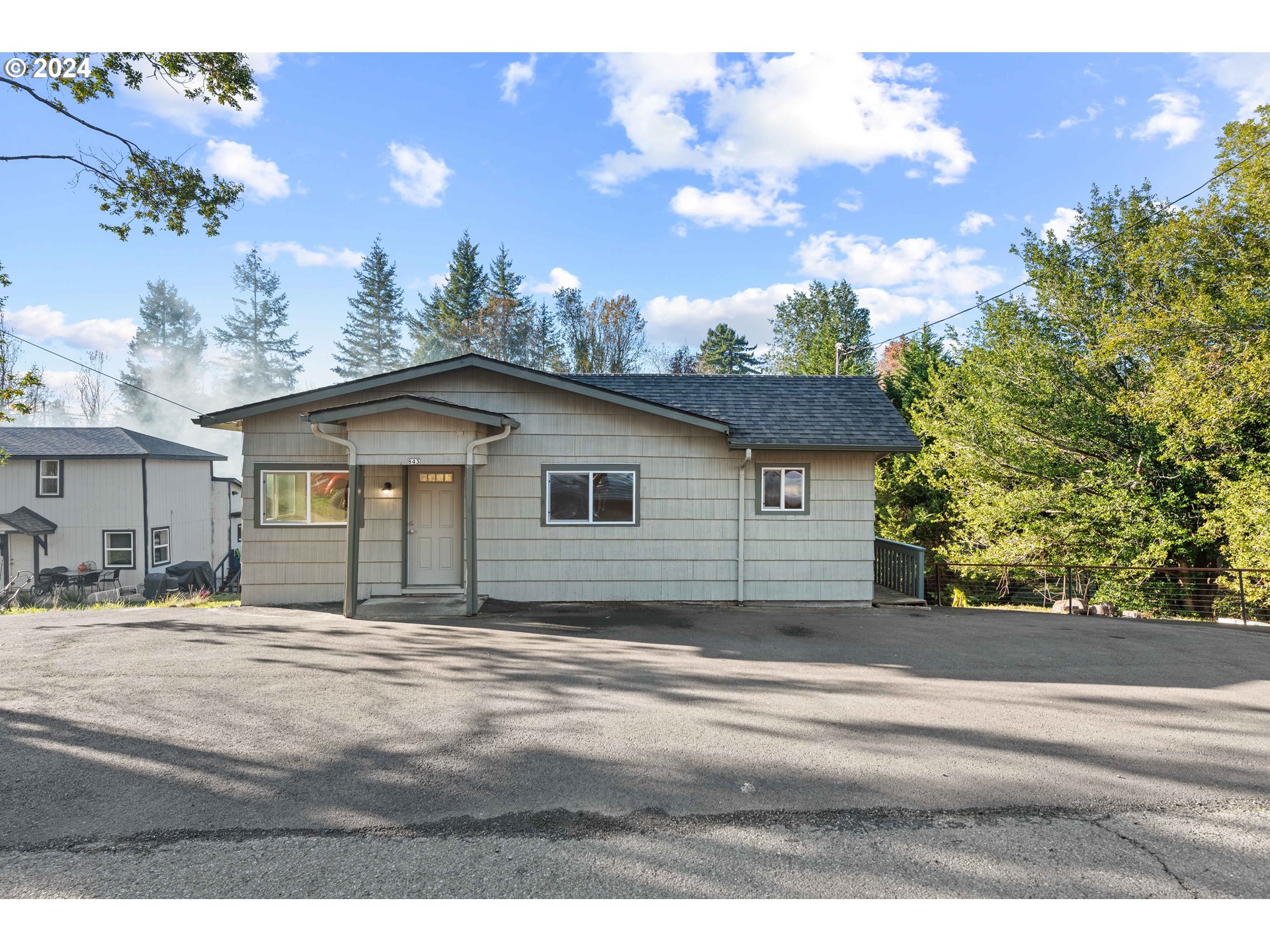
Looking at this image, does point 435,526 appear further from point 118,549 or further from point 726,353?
point 726,353

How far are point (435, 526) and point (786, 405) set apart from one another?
6633 mm

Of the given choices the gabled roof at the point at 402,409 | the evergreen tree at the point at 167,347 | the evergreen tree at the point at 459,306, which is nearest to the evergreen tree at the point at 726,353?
the evergreen tree at the point at 459,306

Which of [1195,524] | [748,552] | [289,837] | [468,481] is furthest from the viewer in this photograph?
[1195,524]

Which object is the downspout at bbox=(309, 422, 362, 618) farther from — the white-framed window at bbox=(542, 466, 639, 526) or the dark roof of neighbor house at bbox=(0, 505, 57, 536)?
the dark roof of neighbor house at bbox=(0, 505, 57, 536)

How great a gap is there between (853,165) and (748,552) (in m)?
18.9

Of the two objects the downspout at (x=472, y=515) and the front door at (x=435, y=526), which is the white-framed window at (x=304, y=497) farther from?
the downspout at (x=472, y=515)

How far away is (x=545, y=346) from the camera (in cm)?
3881

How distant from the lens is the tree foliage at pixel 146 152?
7.74 metres

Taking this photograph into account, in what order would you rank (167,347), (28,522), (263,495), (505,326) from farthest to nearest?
(167,347), (505,326), (28,522), (263,495)

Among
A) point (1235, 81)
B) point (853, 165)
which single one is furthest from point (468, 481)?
point (853, 165)

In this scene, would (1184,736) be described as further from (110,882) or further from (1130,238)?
(1130,238)

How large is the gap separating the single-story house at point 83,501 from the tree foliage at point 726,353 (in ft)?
110

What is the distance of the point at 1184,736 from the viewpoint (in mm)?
4758

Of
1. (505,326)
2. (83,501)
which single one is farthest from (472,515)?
(505,326)
